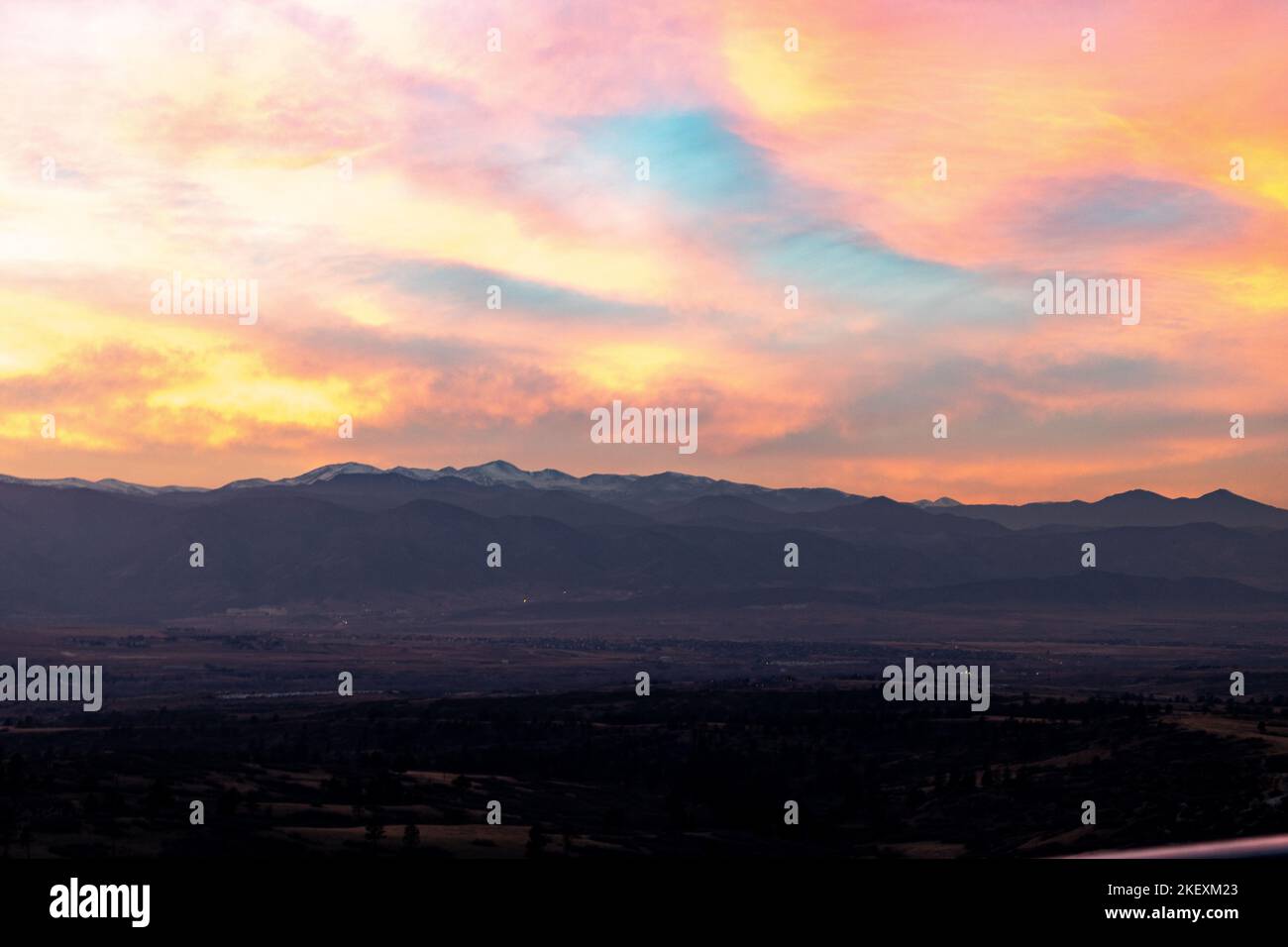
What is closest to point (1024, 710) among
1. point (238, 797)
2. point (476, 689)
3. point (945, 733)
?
point (945, 733)

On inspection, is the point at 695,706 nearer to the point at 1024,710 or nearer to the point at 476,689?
the point at 1024,710

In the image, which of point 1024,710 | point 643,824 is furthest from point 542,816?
point 1024,710
